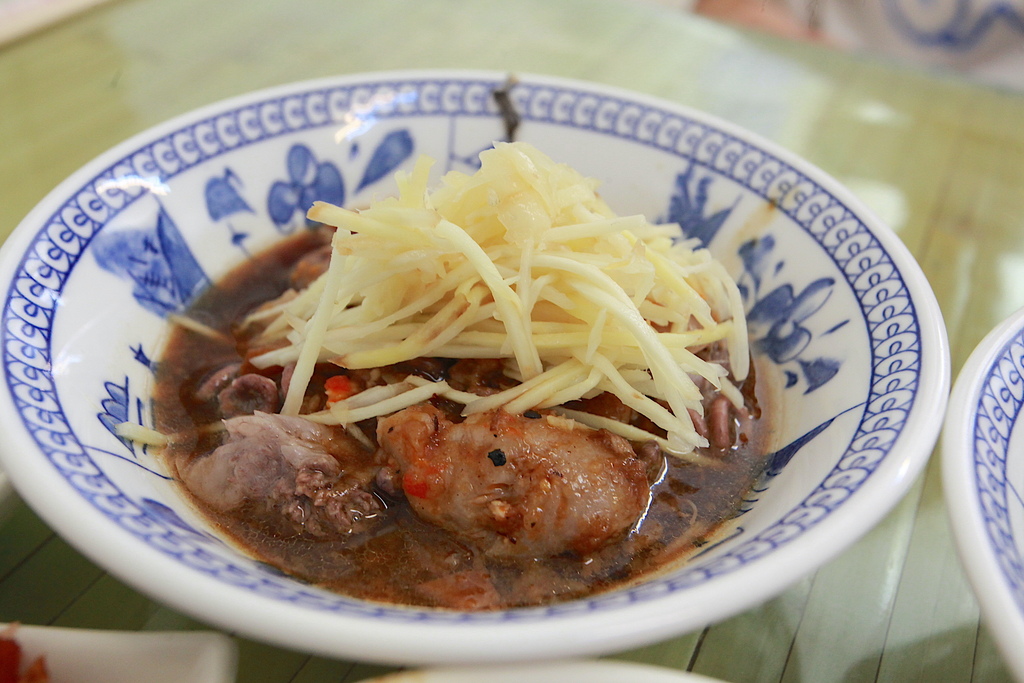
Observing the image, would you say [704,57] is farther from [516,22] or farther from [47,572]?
[47,572]

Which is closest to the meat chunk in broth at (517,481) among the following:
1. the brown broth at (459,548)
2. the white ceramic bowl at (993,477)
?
the brown broth at (459,548)

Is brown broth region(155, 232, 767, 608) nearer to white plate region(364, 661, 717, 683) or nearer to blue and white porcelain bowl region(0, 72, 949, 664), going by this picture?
blue and white porcelain bowl region(0, 72, 949, 664)

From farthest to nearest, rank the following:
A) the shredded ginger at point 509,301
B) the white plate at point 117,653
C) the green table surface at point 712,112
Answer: the shredded ginger at point 509,301 → the green table surface at point 712,112 → the white plate at point 117,653

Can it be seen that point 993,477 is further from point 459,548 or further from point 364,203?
point 364,203

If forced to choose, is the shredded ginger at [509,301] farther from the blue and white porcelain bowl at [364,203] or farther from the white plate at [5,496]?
the white plate at [5,496]

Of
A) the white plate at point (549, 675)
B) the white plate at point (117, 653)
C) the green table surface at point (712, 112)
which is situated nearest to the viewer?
the white plate at point (549, 675)

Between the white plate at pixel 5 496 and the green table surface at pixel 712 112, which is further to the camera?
the green table surface at pixel 712 112

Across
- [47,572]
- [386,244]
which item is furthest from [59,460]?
[386,244]
